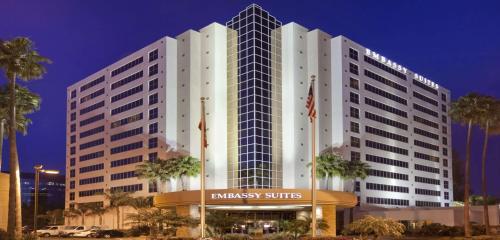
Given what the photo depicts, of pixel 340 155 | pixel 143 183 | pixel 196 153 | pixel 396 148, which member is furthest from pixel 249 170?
pixel 396 148

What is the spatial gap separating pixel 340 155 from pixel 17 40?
55113mm

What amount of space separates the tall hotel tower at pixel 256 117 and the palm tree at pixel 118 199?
85.4 inches

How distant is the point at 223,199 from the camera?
7294 cm

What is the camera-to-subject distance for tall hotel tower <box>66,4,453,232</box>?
8394 cm

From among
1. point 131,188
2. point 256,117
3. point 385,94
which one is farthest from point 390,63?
point 131,188

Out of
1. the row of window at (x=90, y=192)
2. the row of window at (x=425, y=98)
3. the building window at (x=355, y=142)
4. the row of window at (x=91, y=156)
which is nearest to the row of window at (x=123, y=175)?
the row of window at (x=90, y=192)

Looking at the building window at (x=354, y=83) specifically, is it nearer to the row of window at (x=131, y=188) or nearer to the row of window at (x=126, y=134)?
the row of window at (x=126, y=134)

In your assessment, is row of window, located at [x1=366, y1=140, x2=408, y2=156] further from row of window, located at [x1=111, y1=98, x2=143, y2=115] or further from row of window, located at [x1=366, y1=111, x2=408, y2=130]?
row of window, located at [x1=111, y1=98, x2=143, y2=115]

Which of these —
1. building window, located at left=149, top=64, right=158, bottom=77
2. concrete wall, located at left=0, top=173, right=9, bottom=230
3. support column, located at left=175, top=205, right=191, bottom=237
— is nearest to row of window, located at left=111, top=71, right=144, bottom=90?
building window, located at left=149, top=64, right=158, bottom=77

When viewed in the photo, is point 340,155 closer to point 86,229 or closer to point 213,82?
point 213,82

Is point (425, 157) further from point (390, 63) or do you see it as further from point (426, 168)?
point (390, 63)

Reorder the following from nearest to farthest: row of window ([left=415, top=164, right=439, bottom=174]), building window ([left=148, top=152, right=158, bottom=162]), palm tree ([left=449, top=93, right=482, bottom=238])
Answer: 1. palm tree ([left=449, top=93, right=482, bottom=238])
2. building window ([left=148, top=152, right=158, bottom=162])
3. row of window ([left=415, top=164, right=439, bottom=174])

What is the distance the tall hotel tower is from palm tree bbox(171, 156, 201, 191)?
6.30 feet

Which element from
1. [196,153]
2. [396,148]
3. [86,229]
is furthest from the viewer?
[396,148]
